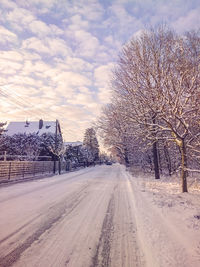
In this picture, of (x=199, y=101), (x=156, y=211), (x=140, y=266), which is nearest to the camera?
(x=140, y=266)

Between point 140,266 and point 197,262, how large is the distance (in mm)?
952

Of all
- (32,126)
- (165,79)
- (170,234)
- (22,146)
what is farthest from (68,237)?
(32,126)

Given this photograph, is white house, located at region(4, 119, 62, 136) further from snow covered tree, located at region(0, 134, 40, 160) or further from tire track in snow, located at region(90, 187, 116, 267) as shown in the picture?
tire track in snow, located at region(90, 187, 116, 267)

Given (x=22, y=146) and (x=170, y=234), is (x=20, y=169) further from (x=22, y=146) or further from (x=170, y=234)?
(x=170, y=234)

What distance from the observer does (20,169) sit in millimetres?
17016

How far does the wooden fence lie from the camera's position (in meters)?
14.4

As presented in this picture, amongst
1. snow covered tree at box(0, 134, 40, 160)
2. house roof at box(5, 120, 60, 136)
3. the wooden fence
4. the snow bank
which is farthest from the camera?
house roof at box(5, 120, 60, 136)

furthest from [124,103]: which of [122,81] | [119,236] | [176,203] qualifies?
[119,236]

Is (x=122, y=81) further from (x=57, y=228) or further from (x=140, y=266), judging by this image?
(x=140, y=266)

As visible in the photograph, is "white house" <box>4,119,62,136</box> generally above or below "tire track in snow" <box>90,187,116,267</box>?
above

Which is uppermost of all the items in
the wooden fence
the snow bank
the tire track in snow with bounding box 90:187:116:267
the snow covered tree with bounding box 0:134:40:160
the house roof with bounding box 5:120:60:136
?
the house roof with bounding box 5:120:60:136

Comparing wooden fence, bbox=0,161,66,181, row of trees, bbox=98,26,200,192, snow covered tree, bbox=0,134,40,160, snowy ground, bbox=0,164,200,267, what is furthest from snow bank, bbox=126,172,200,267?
snow covered tree, bbox=0,134,40,160

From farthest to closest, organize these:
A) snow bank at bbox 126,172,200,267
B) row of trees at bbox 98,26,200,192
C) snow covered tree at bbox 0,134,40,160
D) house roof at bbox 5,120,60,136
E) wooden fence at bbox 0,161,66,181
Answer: house roof at bbox 5,120,60,136 → snow covered tree at bbox 0,134,40,160 → wooden fence at bbox 0,161,66,181 → row of trees at bbox 98,26,200,192 → snow bank at bbox 126,172,200,267

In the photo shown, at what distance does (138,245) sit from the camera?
333cm
